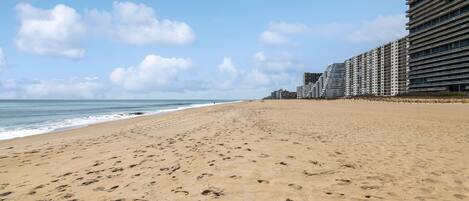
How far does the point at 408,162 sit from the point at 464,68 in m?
110

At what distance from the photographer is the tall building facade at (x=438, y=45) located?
10344cm

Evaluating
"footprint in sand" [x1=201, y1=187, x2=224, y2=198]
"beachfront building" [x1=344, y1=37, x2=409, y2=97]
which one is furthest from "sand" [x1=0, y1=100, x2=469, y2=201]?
"beachfront building" [x1=344, y1=37, x2=409, y2=97]

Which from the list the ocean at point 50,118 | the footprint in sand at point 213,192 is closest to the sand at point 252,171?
the footprint in sand at point 213,192

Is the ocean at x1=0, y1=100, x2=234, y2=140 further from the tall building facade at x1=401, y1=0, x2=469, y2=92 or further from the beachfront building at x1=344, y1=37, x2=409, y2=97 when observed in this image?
the beachfront building at x1=344, y1=37, x2=409, y2=97

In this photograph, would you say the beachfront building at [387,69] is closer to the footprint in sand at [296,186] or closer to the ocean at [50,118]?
the ocean at [50,118]

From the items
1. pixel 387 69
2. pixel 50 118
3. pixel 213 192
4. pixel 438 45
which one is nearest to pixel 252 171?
pixel 213 192

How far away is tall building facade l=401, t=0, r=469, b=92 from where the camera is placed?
103 metres

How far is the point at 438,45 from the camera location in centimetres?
11444

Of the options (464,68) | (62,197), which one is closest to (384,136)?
(62,197)

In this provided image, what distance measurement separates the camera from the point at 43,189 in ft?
24.2

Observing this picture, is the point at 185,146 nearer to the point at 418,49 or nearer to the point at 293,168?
the point at 293,168

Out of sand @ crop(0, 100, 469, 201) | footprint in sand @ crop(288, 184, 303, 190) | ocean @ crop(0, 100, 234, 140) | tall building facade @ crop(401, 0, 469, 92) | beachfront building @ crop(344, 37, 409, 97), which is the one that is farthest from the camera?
beachfront building @ crop(344, 37, 409, 97)

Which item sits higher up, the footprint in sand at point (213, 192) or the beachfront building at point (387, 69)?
the beachfront building at point (387, 69)

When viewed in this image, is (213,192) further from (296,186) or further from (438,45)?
(438,45)
